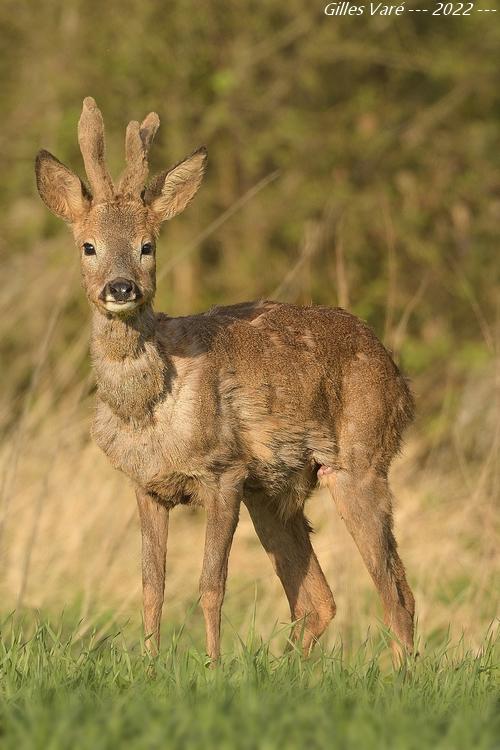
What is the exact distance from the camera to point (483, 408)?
12242mm

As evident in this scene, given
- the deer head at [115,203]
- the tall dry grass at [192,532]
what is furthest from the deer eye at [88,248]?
the tall dry grass at [192,532]

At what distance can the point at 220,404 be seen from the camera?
6.20 metres

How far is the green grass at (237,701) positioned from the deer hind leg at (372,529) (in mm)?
895

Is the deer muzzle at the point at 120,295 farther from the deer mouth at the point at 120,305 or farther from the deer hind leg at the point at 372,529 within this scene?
the deer hind leg at the point at 372,529

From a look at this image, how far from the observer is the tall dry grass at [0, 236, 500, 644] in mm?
8539

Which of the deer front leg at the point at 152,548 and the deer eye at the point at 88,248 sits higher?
the deer eye at the point at 88,248

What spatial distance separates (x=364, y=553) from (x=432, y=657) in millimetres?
1007

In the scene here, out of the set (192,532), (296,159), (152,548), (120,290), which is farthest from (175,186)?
(296,159)

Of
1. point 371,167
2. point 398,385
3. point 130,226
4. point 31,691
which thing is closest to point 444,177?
point 371,167

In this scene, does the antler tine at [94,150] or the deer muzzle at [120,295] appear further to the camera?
the antler tine at [94,150]

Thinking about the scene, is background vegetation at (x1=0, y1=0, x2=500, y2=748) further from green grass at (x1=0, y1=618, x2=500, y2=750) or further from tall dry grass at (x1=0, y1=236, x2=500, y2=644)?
green grass at (x1=0, y1=618, x2=500, y2=750)

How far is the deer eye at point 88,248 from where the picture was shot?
602 cm

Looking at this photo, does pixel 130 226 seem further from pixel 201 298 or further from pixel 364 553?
pixel 201 298

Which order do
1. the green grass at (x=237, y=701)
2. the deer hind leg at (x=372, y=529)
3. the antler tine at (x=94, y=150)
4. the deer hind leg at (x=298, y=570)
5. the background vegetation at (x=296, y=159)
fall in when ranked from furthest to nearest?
the background vegetation at (x=296, y=159) → the deer hind leg at (x=298, y=570) → the deer hind leg at (x=372, y=529) → the antler tine at (x=94, y=150) → the green grass at (x=237, y=701)
